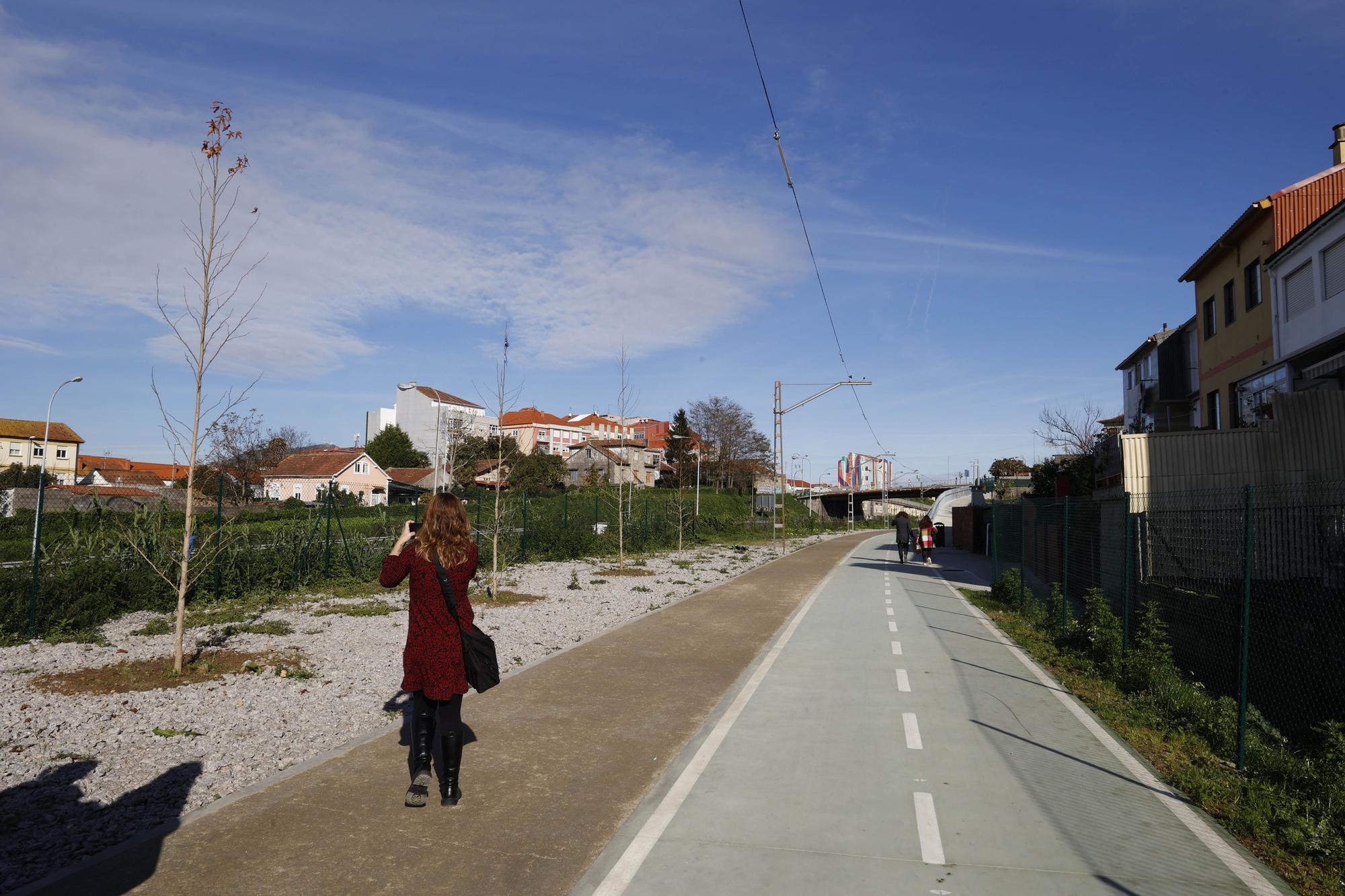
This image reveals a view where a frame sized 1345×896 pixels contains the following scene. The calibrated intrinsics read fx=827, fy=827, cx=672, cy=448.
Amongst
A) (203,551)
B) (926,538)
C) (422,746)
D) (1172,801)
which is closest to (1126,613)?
(1172,801)

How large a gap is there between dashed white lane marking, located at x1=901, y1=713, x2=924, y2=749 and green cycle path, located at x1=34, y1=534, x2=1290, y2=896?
27 millimetres

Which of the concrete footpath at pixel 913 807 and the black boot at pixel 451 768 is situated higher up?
the black boot at pixel 451 768

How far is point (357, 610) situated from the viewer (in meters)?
12.9

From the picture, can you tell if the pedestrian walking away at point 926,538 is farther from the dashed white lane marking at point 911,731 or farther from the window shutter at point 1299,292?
the dashed white lane marking at point 911,731

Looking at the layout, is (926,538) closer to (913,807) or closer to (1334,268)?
(1334,268)

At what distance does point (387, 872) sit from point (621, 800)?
58.6 inches

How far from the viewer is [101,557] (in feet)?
38.5

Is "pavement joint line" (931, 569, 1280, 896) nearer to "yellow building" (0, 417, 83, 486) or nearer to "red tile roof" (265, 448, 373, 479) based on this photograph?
"red tile roof" (265, 448, 373, 479)

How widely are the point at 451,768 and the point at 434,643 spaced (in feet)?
2.44

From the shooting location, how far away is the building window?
74.5ft

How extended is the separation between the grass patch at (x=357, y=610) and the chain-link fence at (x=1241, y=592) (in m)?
10.1

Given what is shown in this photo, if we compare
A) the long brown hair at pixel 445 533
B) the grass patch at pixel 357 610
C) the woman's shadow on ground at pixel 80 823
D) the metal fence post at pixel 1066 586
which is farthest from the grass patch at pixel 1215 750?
the grass patch at pixel 357 610

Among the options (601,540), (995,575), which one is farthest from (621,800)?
(601,540)

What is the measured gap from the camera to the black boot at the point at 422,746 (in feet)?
16.1
